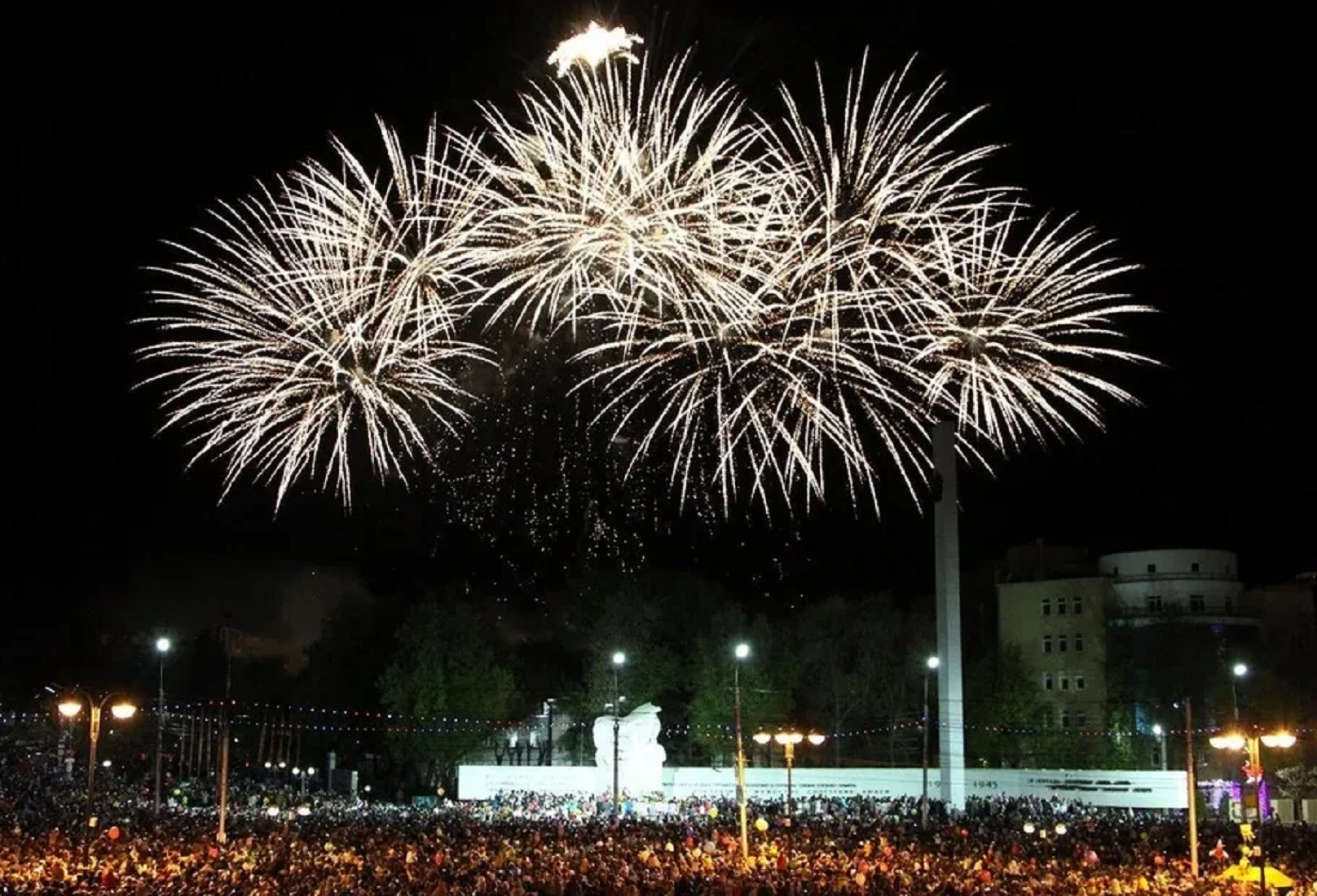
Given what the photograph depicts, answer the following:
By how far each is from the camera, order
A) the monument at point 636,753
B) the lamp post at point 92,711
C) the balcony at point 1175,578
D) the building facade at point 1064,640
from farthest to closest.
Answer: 1. the balcony at point 1175,578
2. the building facade at point 1064,640
3. the monument at point 636,753
4. the lamp post at point 92,711

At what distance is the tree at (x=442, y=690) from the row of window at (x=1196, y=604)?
27479mm

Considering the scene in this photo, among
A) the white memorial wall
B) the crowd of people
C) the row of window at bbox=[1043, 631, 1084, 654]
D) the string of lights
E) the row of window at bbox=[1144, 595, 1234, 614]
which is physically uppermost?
the row of window at bbox=[1144, 595, 1234, 614]

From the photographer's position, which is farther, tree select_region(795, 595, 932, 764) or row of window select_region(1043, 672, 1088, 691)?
row of window select_region(1043, 672, 1088, 691)

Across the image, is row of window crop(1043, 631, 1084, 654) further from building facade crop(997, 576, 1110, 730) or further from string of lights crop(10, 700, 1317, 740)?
string of lights crop(10, 700, 1317, 740)

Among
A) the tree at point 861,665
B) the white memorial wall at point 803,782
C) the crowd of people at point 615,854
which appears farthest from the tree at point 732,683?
the crowd of people at point 615,854

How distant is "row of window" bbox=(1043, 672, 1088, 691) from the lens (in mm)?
59312

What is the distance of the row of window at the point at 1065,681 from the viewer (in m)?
59.3

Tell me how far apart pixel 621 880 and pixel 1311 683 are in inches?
1709

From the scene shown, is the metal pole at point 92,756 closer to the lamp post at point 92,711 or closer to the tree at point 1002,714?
the lamp post at point 92,711

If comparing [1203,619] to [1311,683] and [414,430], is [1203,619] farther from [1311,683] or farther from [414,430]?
[414,430]

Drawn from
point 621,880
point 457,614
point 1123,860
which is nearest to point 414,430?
point 621,880

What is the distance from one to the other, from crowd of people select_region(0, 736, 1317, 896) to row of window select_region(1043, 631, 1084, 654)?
2050cm

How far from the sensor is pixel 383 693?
193 feet

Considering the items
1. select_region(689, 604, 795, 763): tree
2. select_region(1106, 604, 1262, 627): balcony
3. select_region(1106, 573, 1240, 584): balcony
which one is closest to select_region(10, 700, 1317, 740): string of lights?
select_region(689, 604, 795, 763): tree
